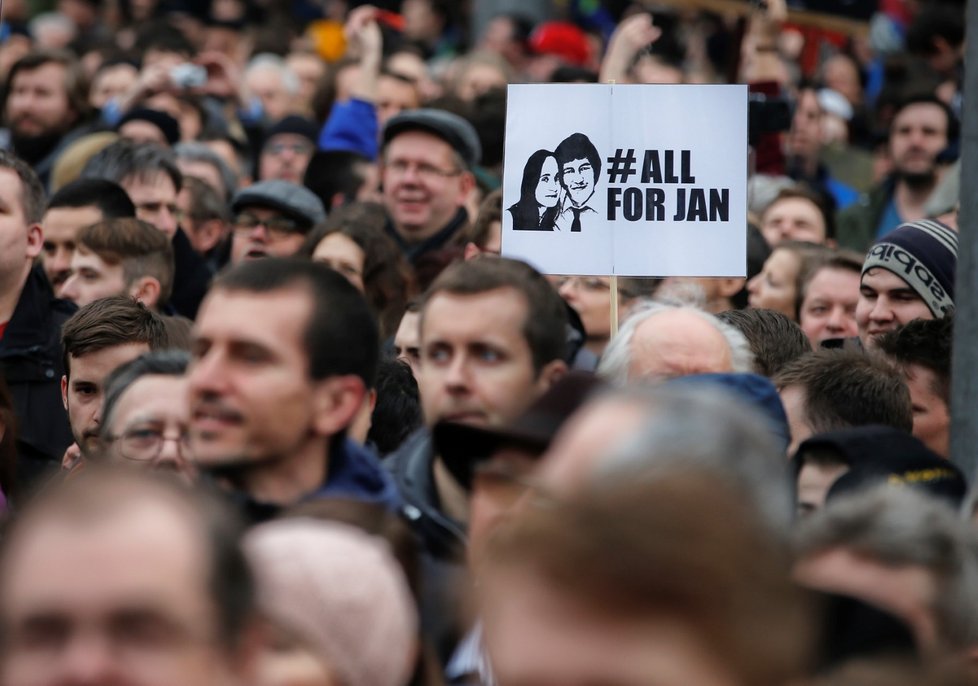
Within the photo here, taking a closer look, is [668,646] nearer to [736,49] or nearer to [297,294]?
[297,294]

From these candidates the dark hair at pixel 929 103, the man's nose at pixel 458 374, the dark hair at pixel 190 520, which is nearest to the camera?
the dark hair at pixel 190 520

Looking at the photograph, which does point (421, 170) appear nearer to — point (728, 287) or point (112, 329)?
point (728, 287)

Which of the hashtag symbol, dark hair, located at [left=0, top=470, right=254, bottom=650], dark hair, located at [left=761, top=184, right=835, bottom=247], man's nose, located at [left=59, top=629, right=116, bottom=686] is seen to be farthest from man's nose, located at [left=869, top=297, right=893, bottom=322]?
man's nose, located at [left=59, top=629, right=116, bottom=686]

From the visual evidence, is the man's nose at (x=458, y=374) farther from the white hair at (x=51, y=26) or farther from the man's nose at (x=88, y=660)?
the white hair at (x=51, y=26)

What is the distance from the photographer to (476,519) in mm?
3875

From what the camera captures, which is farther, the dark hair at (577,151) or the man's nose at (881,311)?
the man's nose at (881,311)

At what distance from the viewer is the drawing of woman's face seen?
6.57 m

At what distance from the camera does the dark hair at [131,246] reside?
766cm

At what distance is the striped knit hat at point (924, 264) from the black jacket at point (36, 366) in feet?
9.56

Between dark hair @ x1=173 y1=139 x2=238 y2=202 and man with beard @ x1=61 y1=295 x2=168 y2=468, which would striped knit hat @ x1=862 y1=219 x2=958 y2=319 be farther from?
dark hair @ x1=173 y1=139 x2=238 y2=202

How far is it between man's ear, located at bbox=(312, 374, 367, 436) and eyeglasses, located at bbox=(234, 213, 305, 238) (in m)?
4.88

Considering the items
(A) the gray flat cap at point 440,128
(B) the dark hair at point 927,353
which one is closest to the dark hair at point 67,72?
(A) the gray flat cap at point 440,128

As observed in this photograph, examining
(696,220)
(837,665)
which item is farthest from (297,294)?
(696,220)

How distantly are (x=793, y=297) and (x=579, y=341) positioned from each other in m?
2.46
